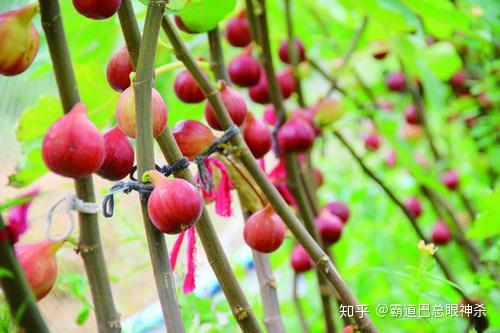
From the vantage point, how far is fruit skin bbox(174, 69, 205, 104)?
53cm

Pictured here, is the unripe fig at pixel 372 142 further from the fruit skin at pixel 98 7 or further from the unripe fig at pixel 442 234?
the fruit skin at pixel 98 7

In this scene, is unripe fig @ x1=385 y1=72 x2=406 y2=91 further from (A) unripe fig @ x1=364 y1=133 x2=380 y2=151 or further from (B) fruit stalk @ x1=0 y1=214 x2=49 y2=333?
(B) fruit stalk @ x1=0 y1=214 x2=49 y2=333

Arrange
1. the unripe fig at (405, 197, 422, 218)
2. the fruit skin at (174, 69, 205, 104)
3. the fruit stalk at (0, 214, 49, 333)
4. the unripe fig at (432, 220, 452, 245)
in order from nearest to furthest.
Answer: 1. the fruit stalk at (0, 214, 49, 333)
2. the fruit skin at (174, 69, 205, 104)
3. the unripe fig at (432, 220, 452, 245)
4. the unripe fig at (405, 197, 422, 218)

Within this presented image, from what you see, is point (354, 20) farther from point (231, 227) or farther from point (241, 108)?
point (241, 108)

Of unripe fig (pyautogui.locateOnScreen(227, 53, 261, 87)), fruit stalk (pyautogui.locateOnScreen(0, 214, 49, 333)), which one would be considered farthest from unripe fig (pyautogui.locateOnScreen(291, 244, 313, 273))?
fruit stalk (pyautogui.locateOnScreen(0, 214, 49, 333))

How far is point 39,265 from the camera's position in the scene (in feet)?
1.16

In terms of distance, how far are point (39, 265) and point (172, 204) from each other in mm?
84

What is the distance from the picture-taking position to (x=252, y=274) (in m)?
1.60

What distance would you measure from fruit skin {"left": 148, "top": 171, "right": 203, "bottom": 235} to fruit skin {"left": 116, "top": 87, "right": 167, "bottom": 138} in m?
0.03

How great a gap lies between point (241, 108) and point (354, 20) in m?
0.71

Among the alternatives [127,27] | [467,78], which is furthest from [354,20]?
[127,27]

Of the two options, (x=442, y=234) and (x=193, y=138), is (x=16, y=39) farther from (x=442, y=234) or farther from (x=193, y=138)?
(x=442, y=234)

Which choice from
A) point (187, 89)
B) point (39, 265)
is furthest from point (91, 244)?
point (187, 89)

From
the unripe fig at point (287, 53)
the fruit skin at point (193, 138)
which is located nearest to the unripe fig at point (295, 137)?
the unripe fig at point (287, 53)
